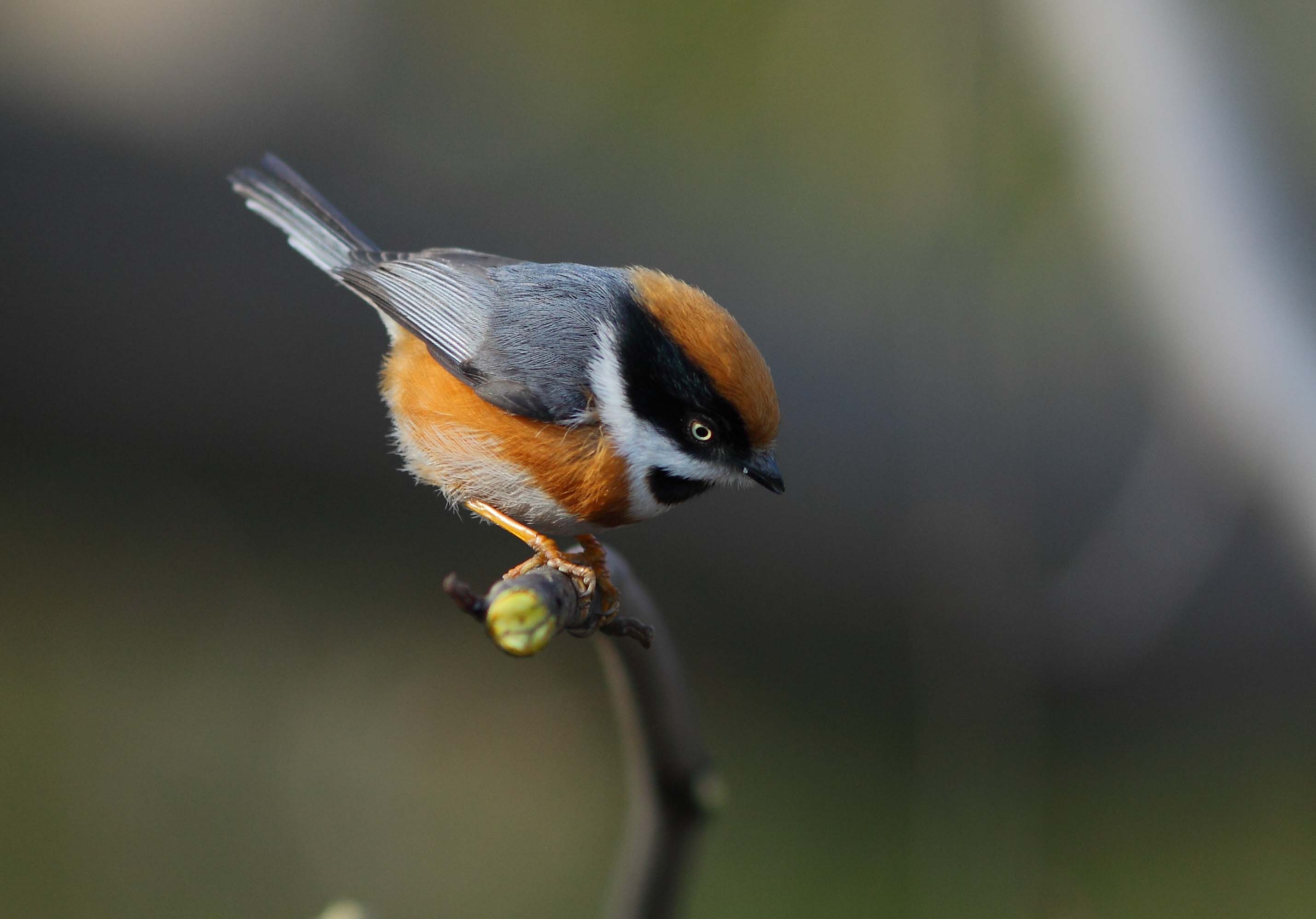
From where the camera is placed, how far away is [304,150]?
→ 3629mm

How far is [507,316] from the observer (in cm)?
209

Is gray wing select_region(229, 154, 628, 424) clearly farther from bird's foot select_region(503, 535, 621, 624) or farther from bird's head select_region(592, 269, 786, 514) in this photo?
bird's foot select_region(503, 535, 621, 624)

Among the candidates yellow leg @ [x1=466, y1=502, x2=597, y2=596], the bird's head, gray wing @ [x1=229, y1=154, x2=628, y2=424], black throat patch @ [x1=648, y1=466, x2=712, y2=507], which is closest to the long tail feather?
gray wing @ [x1=229, y1=154, x2=628, y2=424]

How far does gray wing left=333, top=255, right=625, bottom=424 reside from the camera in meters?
1.95

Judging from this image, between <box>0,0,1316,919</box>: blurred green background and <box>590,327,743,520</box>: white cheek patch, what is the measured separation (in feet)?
5.48

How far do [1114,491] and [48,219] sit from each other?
352 centimetres

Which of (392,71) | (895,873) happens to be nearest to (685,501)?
(895,873)

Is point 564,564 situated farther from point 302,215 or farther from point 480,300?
point 302,215

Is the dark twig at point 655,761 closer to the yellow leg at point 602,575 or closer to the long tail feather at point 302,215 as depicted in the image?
the yellow leg at point 602,575

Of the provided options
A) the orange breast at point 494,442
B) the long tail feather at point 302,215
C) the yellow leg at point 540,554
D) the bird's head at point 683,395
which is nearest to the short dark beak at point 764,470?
the bird's head at point 683,395

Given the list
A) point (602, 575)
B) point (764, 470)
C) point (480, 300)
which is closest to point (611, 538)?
point (480, 300)

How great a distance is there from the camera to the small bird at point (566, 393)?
1.74m

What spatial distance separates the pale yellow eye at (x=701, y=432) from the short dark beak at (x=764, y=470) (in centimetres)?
8

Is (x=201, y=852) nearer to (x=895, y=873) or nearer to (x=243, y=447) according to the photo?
(x=243, y=447)
